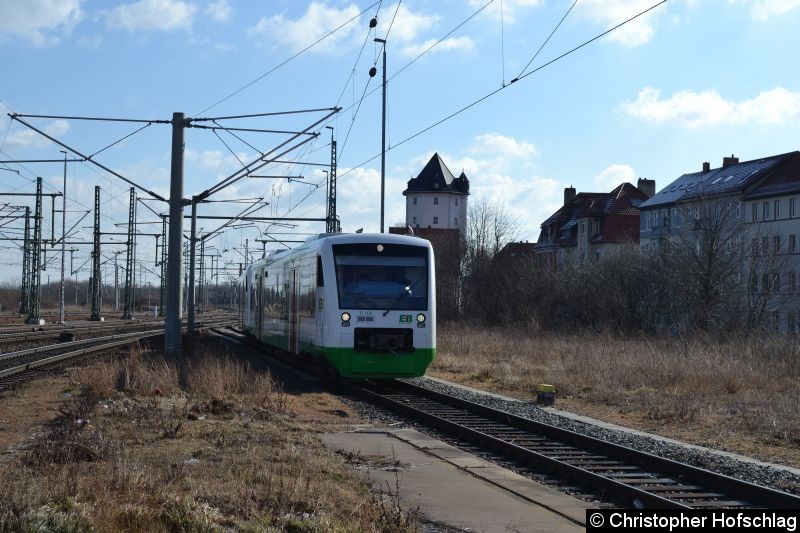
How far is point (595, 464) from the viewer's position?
39.9 feet

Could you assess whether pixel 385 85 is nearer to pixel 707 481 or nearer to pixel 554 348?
pixel 554 348

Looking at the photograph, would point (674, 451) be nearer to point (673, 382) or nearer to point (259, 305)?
point (673, 382)

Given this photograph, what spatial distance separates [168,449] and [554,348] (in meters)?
23.1

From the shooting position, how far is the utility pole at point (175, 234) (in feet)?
78.4

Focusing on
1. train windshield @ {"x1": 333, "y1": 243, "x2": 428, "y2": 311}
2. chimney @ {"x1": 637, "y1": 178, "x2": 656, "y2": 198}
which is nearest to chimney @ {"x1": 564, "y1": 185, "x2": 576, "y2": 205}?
chimney @ {"x1": 637, "y1": 178, "x2": 656, "y2": 198}

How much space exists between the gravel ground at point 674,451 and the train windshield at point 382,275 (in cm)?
288

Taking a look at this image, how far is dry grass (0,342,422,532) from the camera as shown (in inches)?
265

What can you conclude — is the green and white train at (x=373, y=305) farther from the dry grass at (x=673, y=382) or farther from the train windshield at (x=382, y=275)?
the dry grass at (x=673, y=382)

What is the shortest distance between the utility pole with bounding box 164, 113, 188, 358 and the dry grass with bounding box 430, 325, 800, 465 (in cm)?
788

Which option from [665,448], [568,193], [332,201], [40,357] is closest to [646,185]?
[568,193]

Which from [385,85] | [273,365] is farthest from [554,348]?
[385,85]

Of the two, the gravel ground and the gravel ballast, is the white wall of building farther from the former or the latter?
the gravel ground

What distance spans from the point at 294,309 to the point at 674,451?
14325mm

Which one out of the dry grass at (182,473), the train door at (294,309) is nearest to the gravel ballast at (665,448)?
the dry grass at (182,473)
